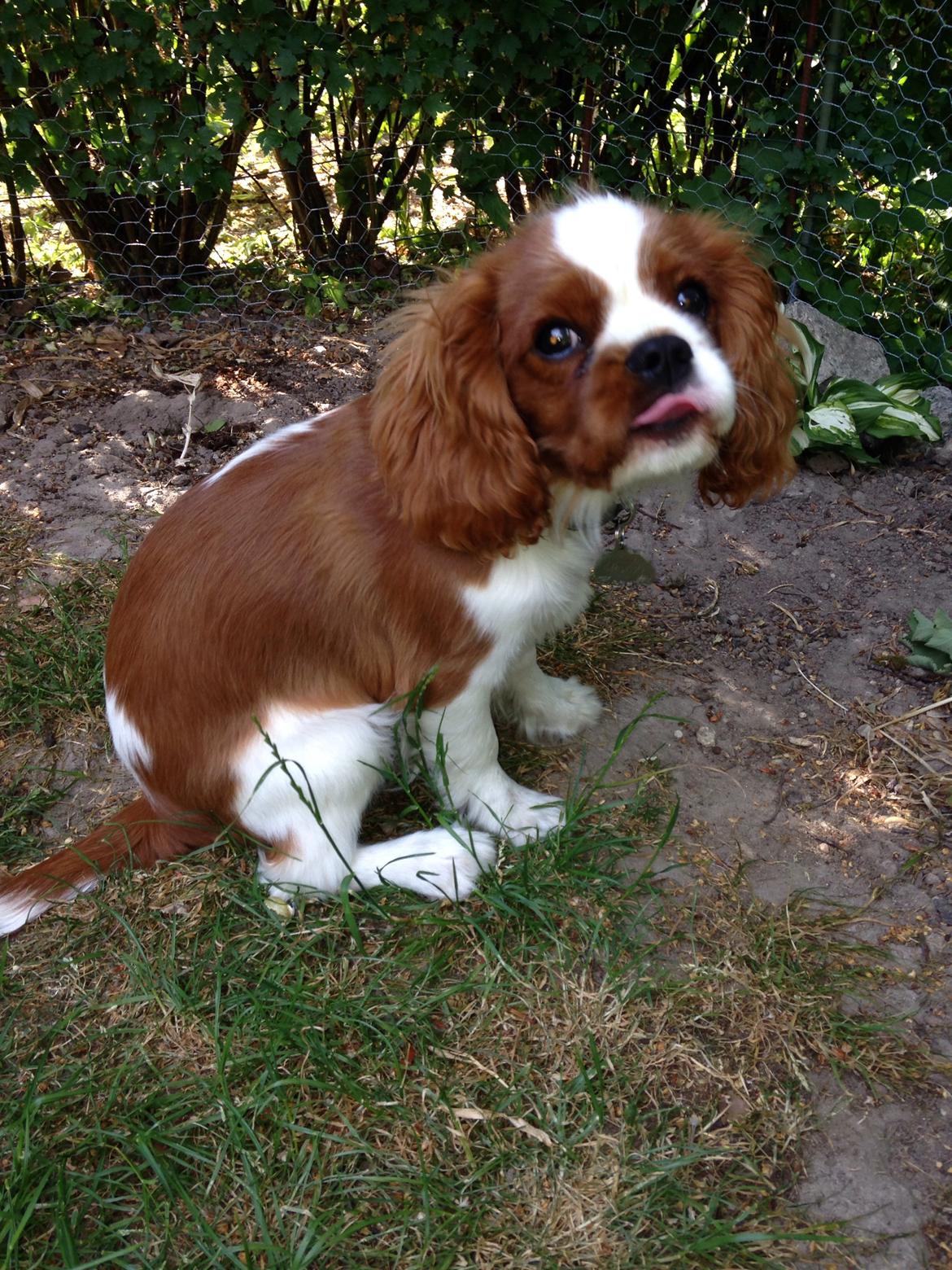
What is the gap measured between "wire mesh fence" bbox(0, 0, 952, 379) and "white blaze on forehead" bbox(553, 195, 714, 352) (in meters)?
2.15

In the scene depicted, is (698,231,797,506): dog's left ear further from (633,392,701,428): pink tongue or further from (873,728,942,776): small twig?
(873,728,942,776): small twig

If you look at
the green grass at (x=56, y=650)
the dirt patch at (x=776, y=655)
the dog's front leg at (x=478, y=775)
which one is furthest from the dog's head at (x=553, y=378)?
the green grass at (x=56, y=650)

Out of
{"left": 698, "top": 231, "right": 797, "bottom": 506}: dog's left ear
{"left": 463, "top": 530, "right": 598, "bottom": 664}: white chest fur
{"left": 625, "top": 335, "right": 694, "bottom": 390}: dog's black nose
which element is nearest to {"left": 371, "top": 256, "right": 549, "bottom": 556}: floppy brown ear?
{"left": 463, "top": 530, "right": 598, "bottom": 664}: white chest fur

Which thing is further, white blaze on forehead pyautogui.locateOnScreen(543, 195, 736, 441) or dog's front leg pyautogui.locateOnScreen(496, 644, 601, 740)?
dog's front leg pyautogui.locateOnScreen(496, 644, 601, 740)

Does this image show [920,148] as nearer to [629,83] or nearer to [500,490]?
[629,83]

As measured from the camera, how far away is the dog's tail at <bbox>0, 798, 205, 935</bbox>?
235cm

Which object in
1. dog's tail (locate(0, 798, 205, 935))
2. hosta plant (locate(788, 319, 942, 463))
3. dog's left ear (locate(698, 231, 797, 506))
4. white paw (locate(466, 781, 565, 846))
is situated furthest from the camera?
hosta plant (locate(788, 319, 942, 463))

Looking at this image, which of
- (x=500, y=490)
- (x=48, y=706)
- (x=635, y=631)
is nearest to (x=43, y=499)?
(x=48, y=706)

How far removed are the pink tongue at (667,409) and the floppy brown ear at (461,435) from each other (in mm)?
230

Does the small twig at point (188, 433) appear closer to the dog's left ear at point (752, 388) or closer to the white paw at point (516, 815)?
the white paw at point (516, 815)

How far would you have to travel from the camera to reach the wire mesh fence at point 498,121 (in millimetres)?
4129

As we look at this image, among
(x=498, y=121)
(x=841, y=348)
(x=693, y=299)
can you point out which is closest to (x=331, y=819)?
(x=693, y=299)

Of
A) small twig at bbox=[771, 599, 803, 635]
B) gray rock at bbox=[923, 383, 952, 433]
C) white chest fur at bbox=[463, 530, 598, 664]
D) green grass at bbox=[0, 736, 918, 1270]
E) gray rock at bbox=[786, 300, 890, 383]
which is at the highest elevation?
white chest fur at bbox=[463, 530, 598, 664]

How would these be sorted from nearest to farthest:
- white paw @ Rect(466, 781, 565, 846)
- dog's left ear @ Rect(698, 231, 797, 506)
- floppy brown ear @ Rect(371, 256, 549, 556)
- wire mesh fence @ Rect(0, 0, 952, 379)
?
floppy brown ear @ Rect(371, 256, 549, 556), dog's left ear @ Rect(698, 231, 797, 506), white paw @ Rect(466, 781, 565, 846), wire mesh fence @ Rect(0, 0, 952, 379)
